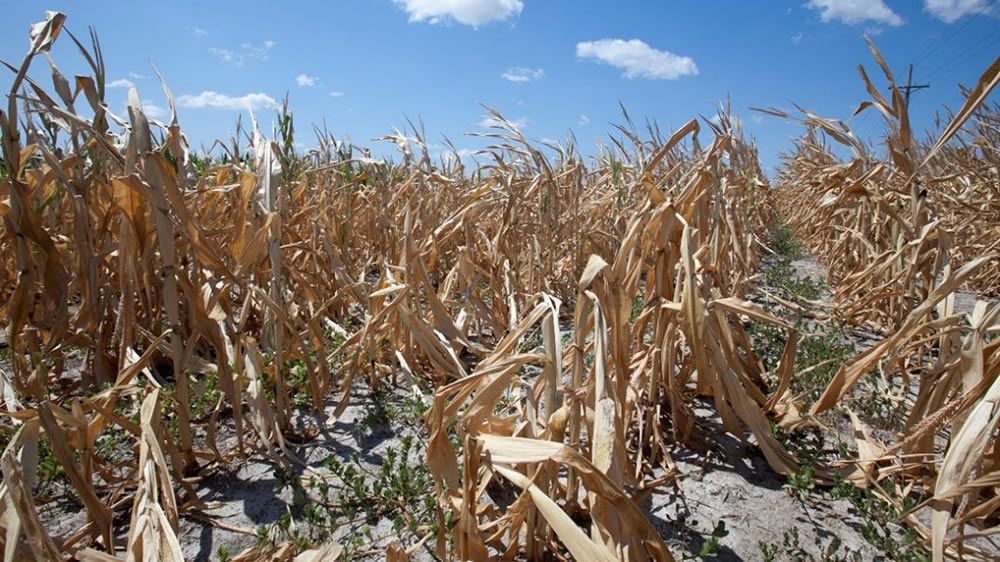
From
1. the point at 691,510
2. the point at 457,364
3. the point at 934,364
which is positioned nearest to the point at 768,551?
the point at 691,510

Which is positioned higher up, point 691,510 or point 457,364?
point 457,364

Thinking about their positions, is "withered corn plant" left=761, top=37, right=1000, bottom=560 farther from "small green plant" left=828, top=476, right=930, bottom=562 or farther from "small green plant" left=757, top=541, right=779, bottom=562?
"small green plant" left=757, top=541, right=779, bottom=562

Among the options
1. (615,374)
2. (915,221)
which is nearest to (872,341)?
(915,221)

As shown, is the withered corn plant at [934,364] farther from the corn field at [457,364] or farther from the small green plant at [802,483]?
the small green plant at [802,483]

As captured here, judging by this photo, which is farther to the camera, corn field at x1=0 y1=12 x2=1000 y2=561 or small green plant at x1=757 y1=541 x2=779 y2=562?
small green plant at x1=757 y1=541 x2=779 y2=562

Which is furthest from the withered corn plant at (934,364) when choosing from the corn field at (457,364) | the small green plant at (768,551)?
the small green plant at (768,551)

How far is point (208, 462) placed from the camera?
1.77m

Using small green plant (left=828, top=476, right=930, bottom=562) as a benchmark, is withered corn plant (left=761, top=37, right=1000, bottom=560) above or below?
above

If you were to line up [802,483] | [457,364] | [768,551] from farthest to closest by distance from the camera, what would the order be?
[457,364], [802,483], [768,551]

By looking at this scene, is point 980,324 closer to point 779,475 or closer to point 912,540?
point 912,540

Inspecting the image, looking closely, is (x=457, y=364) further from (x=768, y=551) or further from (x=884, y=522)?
(x=884, y=522)

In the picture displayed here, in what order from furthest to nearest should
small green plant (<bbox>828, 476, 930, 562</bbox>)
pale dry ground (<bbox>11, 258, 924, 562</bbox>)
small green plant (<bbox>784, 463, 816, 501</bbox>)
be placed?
1. small green plant (<bbox>784, 463, 816, 501</bbox>)
2. pale dry ground (<bbox>11, 258, 924, 562</bbox>)
3. small green plant (<bbox>828, 476, 930, 562</bbox>)

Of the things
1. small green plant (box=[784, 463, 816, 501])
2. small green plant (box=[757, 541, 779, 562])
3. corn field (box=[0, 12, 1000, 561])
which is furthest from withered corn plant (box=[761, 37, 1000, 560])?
small green plant (box=[757, 541, 779, 562])

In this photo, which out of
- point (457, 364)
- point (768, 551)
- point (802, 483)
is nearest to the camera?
point (768, 551)
